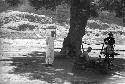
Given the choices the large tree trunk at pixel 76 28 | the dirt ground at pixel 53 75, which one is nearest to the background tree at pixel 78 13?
the large tree trunk at pixel 76 28

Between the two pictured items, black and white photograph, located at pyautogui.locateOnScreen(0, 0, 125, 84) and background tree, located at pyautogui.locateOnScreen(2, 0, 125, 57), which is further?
background tree, located at pyautogui.locateOnScreen(2, 0, 125, 57)

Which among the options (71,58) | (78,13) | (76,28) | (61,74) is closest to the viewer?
(61,74)

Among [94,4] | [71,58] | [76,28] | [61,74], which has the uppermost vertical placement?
[94,4]

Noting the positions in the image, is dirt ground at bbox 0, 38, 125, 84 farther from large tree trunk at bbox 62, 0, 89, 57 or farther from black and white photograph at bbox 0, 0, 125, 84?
large tree trunk at bbox 62, 0, 89, 57

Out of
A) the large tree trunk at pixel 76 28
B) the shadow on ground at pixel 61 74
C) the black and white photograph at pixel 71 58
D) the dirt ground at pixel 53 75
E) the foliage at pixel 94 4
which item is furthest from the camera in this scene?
the large tree trunk at pixel 76 28

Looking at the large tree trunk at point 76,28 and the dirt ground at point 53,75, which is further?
the large tree trunk at point 76,28

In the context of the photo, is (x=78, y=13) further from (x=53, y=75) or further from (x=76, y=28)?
(x=53, y=75)

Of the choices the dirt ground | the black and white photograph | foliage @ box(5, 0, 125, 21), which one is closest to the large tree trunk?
the black and white photograph

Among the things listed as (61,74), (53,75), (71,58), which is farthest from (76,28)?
(53,75)

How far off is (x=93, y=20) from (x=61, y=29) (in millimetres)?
9631

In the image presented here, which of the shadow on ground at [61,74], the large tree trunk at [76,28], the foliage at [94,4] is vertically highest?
the foliage at [94,4]

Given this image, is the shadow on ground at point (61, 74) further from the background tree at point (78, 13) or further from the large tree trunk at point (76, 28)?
the background tree at point (78, 13)

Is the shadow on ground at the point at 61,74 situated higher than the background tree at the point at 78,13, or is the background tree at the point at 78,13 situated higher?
the background tree at the point at 78,13

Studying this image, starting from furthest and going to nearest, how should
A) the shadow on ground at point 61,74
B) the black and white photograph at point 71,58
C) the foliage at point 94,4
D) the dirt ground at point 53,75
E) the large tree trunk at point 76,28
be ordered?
the large tree trunk at point 76,28
the foliage at point 94,4
the black and white photograph at point 71,58
the shadow on ground at point 61,74
the dirt ground at point 53,75
